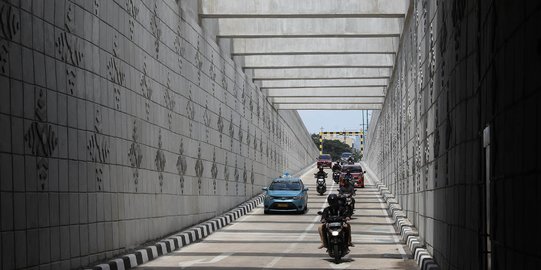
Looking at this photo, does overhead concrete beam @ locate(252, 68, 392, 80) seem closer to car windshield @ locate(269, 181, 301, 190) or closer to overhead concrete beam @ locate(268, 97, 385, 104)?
car windshield @ locate(269, 181, 301, 190)

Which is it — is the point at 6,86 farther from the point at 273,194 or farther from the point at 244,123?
the point at 244,123

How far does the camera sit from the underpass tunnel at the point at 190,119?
20.8 ft

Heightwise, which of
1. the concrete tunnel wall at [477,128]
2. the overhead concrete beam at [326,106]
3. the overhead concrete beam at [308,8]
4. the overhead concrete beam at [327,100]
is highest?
the overhead concrete beam at [308,8]

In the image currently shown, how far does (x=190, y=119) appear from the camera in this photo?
23.7m

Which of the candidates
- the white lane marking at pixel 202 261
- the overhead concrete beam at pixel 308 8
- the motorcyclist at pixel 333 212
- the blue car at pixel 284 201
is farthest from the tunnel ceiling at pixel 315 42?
the white lane marking at pixel 202 261

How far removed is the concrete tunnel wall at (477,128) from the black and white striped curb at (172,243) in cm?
534

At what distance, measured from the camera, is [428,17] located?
16203mm

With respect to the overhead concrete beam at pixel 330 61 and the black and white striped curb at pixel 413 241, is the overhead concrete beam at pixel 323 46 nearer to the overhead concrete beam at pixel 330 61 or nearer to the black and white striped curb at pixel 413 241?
the overhead concrete beam at pixel 330 61

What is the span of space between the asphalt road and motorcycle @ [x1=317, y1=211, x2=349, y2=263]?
189 mm

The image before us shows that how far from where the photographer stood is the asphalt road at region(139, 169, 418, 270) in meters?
15.3

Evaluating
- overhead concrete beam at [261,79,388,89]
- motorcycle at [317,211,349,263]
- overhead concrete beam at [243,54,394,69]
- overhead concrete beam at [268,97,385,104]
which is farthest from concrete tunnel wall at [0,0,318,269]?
overhead concrete beam at [268,97,385,104]

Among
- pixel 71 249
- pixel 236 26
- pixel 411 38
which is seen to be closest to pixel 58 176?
pixel 71 249

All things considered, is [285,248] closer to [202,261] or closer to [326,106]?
[202,261]

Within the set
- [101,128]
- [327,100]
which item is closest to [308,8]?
[101,128]
